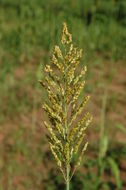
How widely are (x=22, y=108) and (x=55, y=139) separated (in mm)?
4090

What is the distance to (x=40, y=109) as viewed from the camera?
5348 mm

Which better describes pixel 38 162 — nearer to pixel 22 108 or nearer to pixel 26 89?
pixel 22 108

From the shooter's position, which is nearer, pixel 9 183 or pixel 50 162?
pixel 9 183

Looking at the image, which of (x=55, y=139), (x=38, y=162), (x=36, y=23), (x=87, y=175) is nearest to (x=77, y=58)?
(x=55, y=139)

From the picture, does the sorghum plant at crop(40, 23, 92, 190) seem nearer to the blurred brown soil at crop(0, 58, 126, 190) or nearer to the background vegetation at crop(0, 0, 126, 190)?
the background vegetation at crop(0, 0, 126, 190)

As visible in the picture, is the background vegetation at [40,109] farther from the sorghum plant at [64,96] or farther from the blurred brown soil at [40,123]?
the sorghum plant at [64,96]

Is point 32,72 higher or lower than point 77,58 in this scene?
higher

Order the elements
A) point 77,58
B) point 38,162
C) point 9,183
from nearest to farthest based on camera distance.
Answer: point 77,58, point 9,183, point 38,162

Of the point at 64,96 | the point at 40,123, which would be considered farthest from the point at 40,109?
the point at 64,96

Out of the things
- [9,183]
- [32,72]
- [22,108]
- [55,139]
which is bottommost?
[55,139]

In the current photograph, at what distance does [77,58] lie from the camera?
45.7 inches

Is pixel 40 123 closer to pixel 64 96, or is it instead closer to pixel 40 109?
pixel 40 109

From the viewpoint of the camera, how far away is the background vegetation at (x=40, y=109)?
3.88m

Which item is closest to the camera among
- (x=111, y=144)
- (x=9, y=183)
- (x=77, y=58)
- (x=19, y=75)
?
(x=77, y=58)
